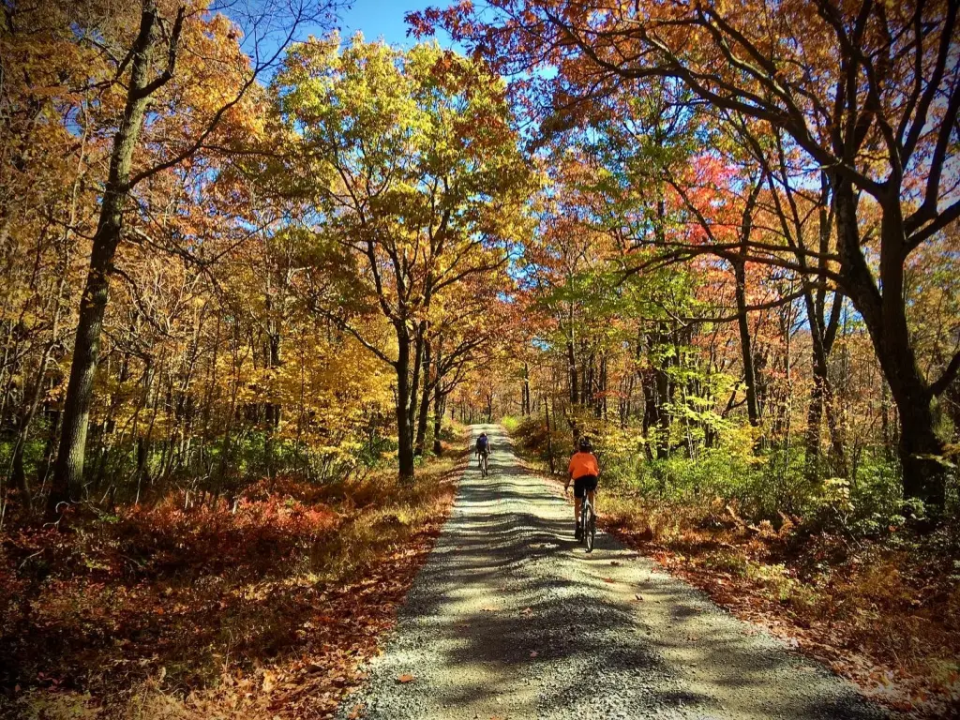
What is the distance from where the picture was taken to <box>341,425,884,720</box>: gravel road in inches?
156

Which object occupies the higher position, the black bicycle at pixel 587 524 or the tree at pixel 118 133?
the tree at pixel 118 133

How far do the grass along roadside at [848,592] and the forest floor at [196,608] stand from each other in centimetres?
460

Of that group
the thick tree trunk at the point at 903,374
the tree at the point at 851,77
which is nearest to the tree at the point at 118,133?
the tree at the point at 851,77

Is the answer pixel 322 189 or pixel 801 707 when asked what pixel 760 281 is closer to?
pixel 322 189

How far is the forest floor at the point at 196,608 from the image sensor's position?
13.5ft

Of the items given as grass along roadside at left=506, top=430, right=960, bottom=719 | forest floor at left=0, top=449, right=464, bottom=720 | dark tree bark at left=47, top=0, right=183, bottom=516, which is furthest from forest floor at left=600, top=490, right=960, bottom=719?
dark tree bark at left=47, top=0, right=183, bottom=516

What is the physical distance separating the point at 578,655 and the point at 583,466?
482 cm

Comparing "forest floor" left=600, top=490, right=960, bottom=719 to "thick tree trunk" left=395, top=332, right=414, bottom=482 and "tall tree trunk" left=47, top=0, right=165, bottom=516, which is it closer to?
"thick tree trunk" left=395, top=332, right=414, bottom=482

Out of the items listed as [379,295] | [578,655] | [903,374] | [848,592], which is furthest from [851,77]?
[379,295]

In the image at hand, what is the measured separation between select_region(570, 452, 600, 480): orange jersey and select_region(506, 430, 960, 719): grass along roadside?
5.51 feet

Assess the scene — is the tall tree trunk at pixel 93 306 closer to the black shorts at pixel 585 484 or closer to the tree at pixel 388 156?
the tree at pixel 388 156

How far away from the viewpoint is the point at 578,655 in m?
4.73

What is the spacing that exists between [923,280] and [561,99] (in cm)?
1485

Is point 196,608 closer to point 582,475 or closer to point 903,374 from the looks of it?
point 582,475
